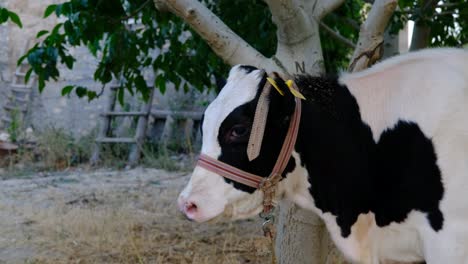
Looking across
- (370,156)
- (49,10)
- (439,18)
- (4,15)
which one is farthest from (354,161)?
(439,18)

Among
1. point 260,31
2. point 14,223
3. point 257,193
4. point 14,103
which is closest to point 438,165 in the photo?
point 257,193

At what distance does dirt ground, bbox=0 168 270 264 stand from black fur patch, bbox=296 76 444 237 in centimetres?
204

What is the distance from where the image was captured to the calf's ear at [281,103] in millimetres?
2146

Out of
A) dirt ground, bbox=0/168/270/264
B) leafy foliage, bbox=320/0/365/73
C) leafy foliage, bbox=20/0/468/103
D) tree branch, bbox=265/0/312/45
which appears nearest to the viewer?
tree branch, bbox=265/0/312/45

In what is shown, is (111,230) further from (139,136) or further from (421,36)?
(139,136)

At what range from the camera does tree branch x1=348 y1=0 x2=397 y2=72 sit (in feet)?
9.50

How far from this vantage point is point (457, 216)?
206cm

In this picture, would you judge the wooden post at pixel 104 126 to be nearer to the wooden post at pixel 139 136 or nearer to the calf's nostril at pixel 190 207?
the wooden post at pixel 139 136

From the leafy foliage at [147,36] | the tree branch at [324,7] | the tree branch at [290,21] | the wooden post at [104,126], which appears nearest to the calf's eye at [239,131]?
the tree branch at [290,21]

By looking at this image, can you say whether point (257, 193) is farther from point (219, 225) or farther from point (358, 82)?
point (219, 225)

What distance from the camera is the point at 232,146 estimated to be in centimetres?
215

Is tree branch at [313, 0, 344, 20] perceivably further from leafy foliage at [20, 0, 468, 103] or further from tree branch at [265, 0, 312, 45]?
leafy foliage at [20, 0, 468, 103]

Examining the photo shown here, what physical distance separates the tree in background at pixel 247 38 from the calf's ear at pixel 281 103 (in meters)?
0.90

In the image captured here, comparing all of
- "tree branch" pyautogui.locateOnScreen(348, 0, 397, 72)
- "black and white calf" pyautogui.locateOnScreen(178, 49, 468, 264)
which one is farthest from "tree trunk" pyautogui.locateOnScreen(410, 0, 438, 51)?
"black and white calf" pyautogui.locateOnScreen(178, 49, 468, 264)
